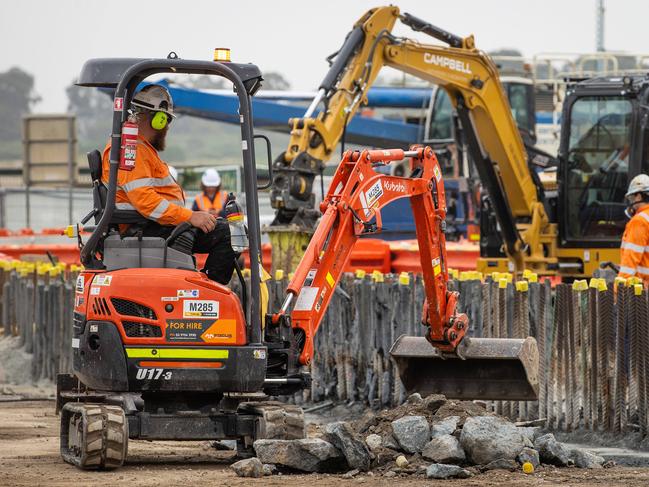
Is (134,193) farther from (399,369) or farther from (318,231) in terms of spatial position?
(399,369)

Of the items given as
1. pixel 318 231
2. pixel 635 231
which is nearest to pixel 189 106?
pixel 635 231

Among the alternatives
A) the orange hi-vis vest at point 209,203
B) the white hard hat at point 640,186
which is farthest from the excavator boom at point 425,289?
the orange hi-vis vest at point 209,203

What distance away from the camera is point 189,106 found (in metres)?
39.3

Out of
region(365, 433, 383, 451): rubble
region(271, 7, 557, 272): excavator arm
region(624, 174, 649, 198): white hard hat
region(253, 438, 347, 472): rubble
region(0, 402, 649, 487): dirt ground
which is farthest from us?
region(271, 7, 557, 272): excavator arm

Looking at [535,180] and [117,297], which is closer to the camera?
[117,297]

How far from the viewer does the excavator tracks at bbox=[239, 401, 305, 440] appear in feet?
37.0

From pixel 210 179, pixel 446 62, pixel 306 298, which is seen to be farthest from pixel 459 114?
pixel 306 298

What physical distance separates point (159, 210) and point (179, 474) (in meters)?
1.97

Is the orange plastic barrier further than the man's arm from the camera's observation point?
Yes

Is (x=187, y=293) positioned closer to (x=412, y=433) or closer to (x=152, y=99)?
(x=152, y=99)

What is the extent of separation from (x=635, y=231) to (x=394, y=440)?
17.7ft

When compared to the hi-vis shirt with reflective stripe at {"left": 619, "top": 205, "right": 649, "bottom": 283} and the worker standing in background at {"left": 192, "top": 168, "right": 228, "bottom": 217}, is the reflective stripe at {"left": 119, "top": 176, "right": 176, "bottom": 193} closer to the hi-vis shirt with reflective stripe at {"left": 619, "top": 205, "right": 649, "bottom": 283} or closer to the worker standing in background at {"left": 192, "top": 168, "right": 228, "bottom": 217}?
the hi-vis shirt with reflective stripe at {"left": 619, "top": 205, "right": 649, "bottom": 283}

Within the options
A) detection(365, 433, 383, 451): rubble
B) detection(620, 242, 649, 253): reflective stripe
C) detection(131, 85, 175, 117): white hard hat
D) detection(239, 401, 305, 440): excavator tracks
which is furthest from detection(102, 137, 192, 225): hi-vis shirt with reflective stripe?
detection(620, 242, 649, 253): reflective stripe

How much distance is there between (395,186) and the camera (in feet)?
39.9
